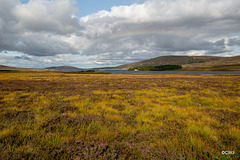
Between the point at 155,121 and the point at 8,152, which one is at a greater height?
the point at 8,152

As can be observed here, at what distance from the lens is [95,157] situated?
2.84 metres

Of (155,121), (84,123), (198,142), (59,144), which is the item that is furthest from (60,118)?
(198,142)

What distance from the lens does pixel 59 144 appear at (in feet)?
10.4

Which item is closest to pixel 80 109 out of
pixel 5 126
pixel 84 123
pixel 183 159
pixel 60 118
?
pixel 60 118

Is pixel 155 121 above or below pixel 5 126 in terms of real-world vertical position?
below

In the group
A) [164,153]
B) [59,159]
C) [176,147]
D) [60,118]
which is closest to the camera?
[59,159]

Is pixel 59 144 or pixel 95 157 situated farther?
pixel 59 144

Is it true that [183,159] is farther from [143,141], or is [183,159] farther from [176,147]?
[143,141]

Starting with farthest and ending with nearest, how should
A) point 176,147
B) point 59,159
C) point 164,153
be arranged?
point 176,147 < point 164,153 < point 59,159

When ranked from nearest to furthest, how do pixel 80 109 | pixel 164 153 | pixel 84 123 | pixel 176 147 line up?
pixel 164 153 → pixel 176 147 → pixel 84 123 → pixel 80 109

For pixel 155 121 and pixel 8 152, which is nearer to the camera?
pixel 8 152

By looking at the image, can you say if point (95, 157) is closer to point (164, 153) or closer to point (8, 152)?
point (164, 153)

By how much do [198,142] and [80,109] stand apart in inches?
242

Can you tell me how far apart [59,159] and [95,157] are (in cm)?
87
